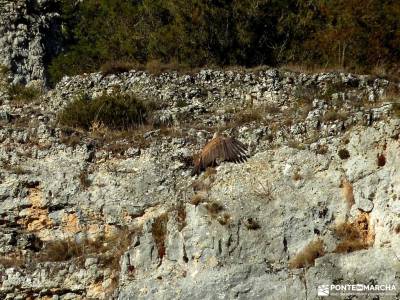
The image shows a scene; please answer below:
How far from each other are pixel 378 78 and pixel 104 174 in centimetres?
861

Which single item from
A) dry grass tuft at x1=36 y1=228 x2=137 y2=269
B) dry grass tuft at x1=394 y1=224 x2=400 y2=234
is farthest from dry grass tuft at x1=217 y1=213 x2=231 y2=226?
dry grass tuft at x1=394 y1=224 x2=400 y2=234

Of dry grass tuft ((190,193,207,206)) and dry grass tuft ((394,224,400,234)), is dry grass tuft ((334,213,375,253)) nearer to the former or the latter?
dry grass tuft ((394,224,400,234))

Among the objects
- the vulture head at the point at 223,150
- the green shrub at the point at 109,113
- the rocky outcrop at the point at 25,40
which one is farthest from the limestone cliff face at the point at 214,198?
the rocky outcrop at the point at 25,40

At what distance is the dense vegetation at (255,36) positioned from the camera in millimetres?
33594

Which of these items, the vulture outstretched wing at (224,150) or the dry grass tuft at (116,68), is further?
the dry grass tuft at (116,68)

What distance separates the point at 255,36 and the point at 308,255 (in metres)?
14.0

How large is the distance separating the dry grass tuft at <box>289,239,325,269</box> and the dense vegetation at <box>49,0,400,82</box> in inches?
405

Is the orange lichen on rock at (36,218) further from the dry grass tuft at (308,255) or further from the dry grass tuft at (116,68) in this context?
the dry grass tuft at (308,255)

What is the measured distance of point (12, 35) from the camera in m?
37.6

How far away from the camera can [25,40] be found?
1478 inches

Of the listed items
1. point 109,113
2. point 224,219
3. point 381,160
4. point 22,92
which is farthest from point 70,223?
point 22,92

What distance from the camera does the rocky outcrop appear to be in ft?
122

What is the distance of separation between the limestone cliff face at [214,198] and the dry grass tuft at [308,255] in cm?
4

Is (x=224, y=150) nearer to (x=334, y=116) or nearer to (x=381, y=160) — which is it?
(x=334, y=116)
